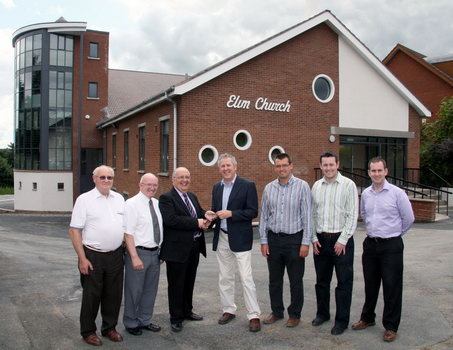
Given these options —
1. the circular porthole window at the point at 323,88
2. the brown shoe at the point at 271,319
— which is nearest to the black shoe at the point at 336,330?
the brown shoe at the point at 271,319

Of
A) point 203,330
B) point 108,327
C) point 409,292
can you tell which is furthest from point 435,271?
point 108,327

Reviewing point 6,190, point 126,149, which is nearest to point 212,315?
point 126,149

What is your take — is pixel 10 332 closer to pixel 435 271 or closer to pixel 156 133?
pixel 435 271

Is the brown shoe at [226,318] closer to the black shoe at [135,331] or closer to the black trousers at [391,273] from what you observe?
the black shoe at [135,331]

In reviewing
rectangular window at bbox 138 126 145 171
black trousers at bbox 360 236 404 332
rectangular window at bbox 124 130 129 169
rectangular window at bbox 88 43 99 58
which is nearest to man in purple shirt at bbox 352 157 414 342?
black trousers at bbox 360 236 404 332

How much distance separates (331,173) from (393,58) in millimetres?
34954

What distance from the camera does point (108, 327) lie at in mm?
4777

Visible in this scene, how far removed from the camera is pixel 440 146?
23.4 metres

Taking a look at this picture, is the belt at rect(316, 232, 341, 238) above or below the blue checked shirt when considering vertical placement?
below

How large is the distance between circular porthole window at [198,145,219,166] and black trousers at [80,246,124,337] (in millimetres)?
9937

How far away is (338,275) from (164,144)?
11.6m

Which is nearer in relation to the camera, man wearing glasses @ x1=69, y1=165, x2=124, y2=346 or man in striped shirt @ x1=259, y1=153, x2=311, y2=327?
man wearing glasses @ x1=69, y1=165, x2=124, y2=346

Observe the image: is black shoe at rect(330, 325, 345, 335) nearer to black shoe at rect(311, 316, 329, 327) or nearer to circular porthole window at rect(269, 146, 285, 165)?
black shoe at rect(311, 316, 329, 327)

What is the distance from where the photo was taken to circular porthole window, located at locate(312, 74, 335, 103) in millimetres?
16859
